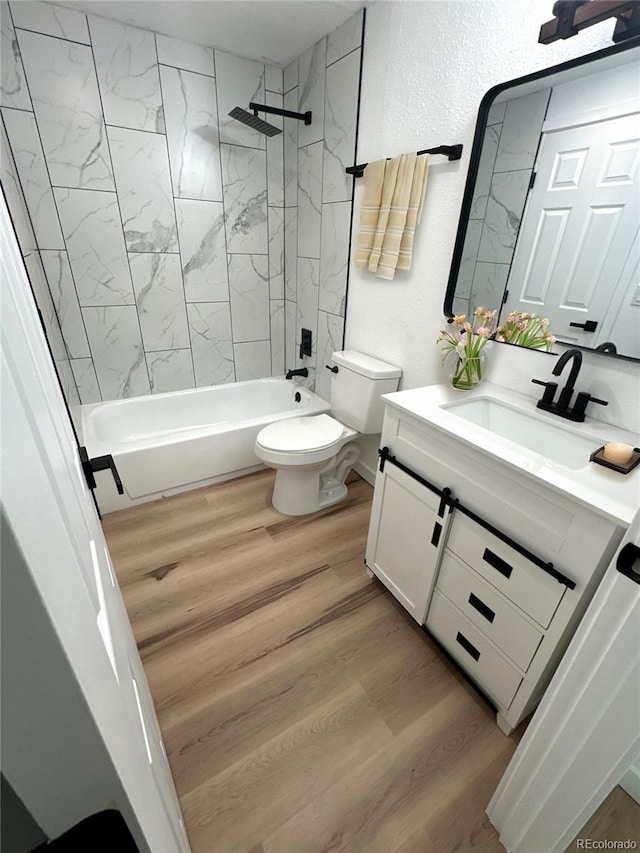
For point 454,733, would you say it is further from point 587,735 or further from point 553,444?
point 553,444

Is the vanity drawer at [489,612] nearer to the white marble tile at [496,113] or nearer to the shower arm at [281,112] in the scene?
→ the white marble tile at [496,113]

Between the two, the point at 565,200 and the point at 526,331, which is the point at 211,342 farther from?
the point at 565,200

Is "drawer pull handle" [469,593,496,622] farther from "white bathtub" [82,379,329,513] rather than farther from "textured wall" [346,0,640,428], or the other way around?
"white bathtub" [82,379,329,513]

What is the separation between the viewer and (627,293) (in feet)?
3.59

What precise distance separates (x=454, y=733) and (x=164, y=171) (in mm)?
3006

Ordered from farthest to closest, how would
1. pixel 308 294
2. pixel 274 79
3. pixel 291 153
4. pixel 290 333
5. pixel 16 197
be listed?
1. pixel 290 333
2. pixel 308 294
3. pixel 291 153
4. pixel 274 79
5. pixel 16 197

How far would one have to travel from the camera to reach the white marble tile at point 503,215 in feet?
4.25

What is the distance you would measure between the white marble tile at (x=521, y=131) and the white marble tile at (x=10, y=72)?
87.3 inches

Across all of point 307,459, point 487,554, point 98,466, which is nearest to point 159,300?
point 307,459

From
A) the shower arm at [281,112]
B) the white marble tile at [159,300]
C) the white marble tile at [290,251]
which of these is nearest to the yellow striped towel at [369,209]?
the shower arm at [281,112]

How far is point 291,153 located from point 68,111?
122 cm

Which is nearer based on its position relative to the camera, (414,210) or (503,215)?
(503,215)

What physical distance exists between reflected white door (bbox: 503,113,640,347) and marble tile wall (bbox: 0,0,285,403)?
6.13 ft

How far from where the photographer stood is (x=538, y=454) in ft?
3.38
